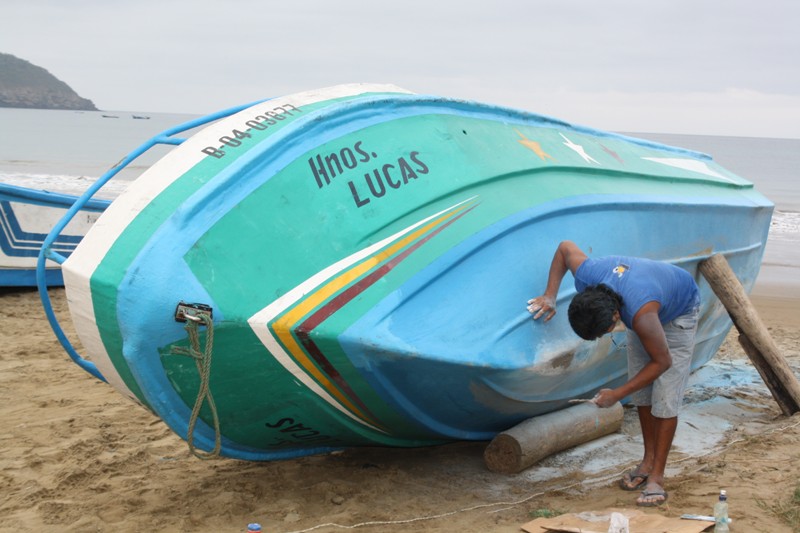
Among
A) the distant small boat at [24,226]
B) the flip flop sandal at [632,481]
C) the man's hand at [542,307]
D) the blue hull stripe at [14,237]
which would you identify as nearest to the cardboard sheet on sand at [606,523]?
the flip flop sandal at [632,481]

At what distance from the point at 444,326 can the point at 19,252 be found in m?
6.73

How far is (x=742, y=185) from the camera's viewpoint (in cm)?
687

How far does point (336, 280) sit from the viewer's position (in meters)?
3.61

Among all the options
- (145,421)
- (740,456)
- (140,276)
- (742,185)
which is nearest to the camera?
(140,276)

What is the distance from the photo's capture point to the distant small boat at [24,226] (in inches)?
351

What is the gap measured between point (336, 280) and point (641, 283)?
132 cm

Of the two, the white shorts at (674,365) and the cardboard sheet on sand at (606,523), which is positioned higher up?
the white shorts at (674,365)

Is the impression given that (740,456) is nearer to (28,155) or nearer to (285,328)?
(285,328)

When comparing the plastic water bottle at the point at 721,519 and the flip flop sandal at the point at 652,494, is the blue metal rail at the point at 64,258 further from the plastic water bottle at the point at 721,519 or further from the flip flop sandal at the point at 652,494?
the plastic water bottle at the point at 721,519

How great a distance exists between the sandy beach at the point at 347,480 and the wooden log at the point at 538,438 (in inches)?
3.4

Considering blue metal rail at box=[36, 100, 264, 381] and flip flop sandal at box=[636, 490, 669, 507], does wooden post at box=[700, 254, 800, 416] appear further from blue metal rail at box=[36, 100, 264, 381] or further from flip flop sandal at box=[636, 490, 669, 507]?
blue metal rail at box=[36, 100, 264, 381]

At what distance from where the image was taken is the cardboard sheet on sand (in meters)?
3.42

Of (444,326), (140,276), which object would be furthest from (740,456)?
(140,276)

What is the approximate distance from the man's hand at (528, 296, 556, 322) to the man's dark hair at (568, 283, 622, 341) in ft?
1.17
